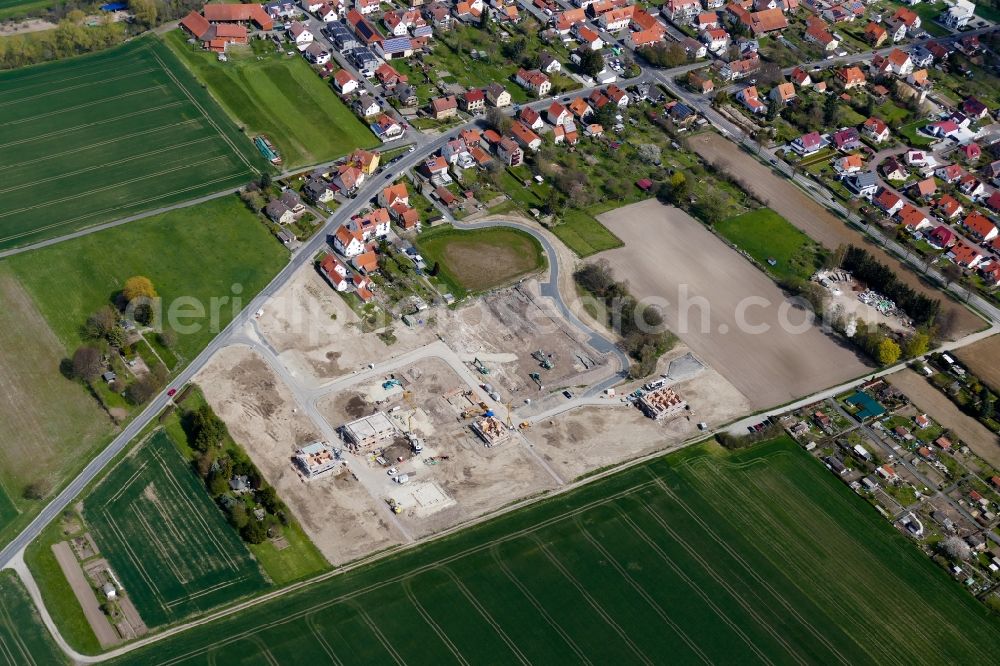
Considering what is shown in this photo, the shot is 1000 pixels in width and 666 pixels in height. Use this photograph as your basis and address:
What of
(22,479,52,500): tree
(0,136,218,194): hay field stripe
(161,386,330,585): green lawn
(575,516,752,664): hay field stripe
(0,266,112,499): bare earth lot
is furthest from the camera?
(0,136,218,194): hay field stripe

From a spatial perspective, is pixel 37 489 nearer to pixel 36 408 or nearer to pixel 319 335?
pixel 36 408

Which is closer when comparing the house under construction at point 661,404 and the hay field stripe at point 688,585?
the hay field stripe at point 688,585

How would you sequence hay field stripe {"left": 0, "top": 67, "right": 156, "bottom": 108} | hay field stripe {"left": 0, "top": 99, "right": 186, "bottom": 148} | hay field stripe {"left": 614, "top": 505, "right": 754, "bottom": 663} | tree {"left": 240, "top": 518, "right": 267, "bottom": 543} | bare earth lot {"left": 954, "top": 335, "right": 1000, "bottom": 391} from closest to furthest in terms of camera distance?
hay field stripe {"left": 614, "top": 505, "right": 754, "bottom": 663}
tree {"left": 240, "top": 518, "right": 267, "bottom": 543}
bare earth lot {"left": 954, "top": 335, "right": 1000, "bottom": 391}
hay field stripe {"left": 0, "top": 99, "right": 186, "bottom": 148}
hay field stripe {"left": 0, "top": 67, "right": 156, "bottom": 108}

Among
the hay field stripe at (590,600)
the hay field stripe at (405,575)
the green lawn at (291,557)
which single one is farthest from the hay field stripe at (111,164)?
the hay field stripe at (590,600)

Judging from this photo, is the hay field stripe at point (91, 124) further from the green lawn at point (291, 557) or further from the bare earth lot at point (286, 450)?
the green lawn at point (291, 557)

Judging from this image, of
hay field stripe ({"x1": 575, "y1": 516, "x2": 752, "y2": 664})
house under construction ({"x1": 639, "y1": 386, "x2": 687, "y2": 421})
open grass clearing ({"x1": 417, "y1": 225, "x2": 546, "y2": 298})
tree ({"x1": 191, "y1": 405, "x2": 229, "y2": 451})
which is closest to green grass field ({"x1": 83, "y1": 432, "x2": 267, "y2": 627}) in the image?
tree ({"x1": 191, "y1": 405, "x2": 229, "y2": 451})

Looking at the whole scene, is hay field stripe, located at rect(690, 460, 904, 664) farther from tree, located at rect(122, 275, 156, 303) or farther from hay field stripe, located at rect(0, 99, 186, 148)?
hay field stripe, located at rect(0, 99, 186, 148)

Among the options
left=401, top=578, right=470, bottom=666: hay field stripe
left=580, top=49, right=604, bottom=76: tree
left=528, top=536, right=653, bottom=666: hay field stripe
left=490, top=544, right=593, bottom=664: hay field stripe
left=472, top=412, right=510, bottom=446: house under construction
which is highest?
left=580, top=49, right=604, bottom=76: tree
